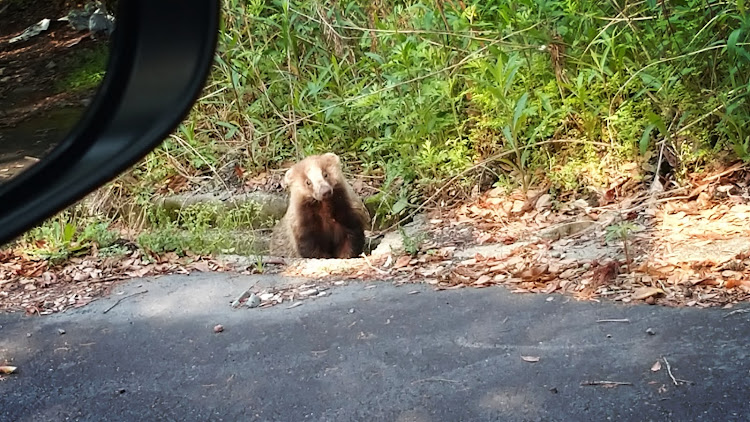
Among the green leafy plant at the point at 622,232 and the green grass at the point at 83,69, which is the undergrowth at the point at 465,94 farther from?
the green grass at the point at 83,69

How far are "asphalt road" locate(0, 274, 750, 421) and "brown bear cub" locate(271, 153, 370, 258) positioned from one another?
7.49 ft

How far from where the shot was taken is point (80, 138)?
1775 mm

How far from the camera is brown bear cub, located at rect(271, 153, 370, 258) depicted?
6.85 meters

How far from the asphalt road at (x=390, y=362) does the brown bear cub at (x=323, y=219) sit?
2283mm

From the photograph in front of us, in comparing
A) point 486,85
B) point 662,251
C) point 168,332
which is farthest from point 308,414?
point 486,85

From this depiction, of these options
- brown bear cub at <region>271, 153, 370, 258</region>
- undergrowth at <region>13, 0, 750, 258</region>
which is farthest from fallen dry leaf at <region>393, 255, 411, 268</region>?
brown bear cub at <region>271, 153, 370, 258</region>

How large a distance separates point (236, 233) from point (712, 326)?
14.9 ft

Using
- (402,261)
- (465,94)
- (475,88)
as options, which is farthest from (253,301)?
(465,94)

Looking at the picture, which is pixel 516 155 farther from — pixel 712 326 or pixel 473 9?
pixel 712 326

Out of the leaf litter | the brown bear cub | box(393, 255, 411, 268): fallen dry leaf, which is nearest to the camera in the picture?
the leaf litter

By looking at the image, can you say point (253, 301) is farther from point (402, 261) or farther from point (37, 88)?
point (37, 88)

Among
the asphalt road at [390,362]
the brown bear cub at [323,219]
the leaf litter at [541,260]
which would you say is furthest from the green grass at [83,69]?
the brown bear cub at [323,219]

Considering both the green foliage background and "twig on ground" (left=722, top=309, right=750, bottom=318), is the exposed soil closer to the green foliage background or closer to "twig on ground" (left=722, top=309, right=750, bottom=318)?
"twig on ground" (left=722, top=309, right=750, bottom=318)

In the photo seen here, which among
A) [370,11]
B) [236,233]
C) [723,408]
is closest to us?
[723,408]
